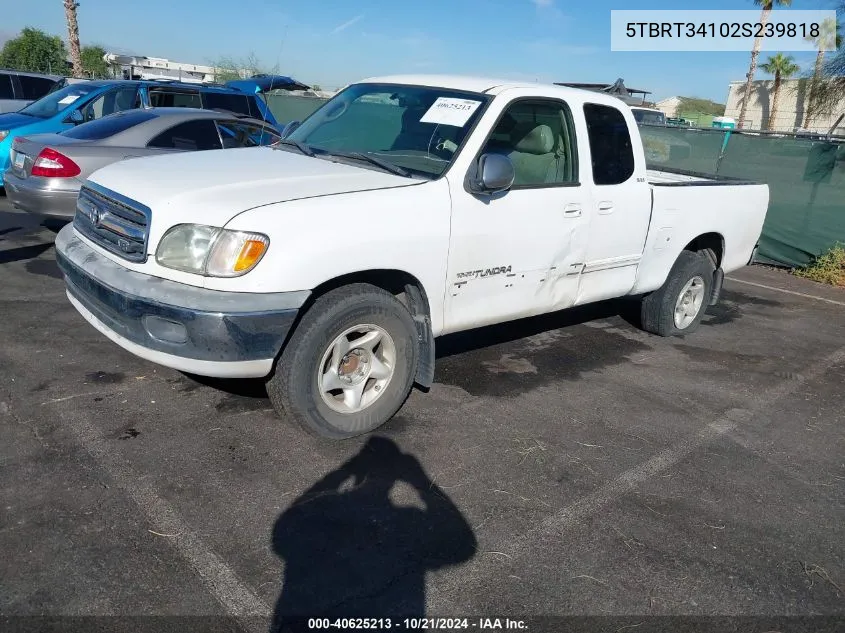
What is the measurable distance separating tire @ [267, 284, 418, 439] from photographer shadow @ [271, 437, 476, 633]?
293 mm

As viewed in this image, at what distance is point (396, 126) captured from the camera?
14.8ft

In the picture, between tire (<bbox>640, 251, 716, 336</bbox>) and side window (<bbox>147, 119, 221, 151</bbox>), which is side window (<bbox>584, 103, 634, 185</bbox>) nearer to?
tire (<bbox>640, 251, 716, 336</bbox>)

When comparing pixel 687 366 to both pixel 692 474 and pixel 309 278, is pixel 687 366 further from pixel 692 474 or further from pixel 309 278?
pixel 309 278

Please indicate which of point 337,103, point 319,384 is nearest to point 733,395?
point 319,384

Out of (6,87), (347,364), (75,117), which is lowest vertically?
(347,364)

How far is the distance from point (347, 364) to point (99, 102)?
27.7ft

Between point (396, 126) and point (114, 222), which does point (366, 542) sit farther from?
point (396, 126)

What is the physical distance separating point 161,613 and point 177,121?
21.0 feet

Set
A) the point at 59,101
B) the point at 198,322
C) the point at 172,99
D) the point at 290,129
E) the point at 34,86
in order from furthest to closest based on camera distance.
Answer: the point at 34,86, the point at 172,99, the point at 59,101, the point at 290,129, the point at 198,322

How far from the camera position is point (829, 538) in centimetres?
341

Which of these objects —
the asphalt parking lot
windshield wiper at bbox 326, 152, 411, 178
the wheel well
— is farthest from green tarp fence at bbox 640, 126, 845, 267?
windshield wiper at bbox 326, 152, 411, 178

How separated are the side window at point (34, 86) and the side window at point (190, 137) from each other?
29.3ft

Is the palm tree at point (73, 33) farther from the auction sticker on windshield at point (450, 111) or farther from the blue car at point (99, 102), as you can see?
the auction sticker on windshield at point (450, 111)

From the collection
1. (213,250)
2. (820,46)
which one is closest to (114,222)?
(213,250)
